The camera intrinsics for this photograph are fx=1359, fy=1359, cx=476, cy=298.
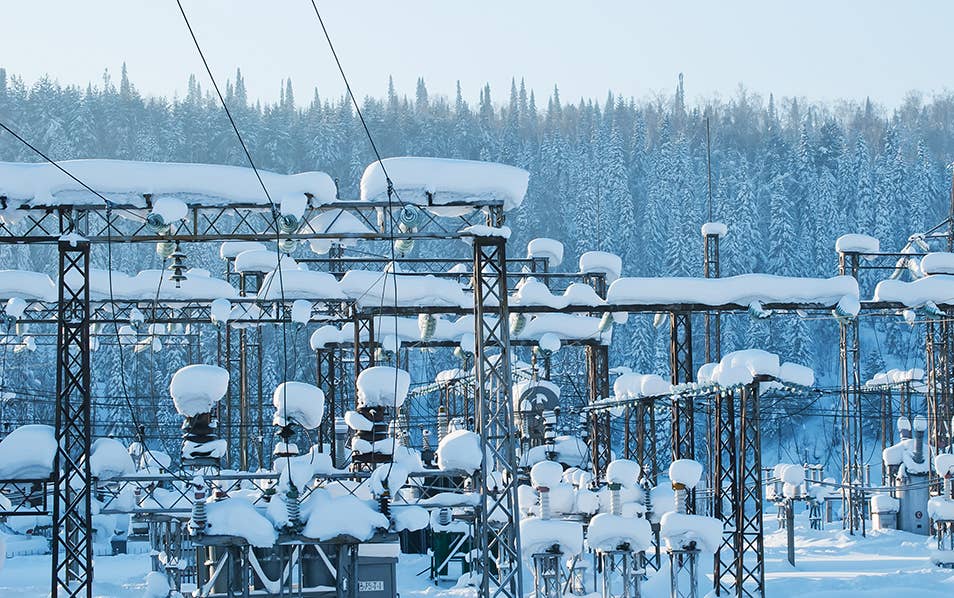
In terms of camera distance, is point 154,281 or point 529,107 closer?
point 154,281

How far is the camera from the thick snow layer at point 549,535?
25.6m

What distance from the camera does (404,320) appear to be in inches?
1444

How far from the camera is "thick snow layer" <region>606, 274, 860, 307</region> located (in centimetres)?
2723

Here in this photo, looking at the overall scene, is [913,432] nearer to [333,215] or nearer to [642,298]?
[642,298]

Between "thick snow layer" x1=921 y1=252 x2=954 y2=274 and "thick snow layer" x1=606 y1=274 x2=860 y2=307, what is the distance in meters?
4.26

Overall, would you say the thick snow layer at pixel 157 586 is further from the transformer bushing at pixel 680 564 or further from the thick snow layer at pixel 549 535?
the transformer bushing at pixel 680 564

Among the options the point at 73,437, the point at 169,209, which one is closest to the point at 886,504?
the point at 73,437

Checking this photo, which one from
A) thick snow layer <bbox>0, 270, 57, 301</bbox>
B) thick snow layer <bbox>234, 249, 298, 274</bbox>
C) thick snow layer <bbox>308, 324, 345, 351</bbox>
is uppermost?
thick snow layer <bbox>234, 249, 298, 274</bbox>

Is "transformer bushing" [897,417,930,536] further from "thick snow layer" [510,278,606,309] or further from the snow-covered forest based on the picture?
the snow-covered forest

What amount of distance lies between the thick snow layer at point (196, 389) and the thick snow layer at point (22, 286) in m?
11.4

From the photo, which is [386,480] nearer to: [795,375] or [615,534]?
[615,534]

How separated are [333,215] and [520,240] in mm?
81441

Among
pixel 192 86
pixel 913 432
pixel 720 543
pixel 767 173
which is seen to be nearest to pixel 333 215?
pixel 720 543

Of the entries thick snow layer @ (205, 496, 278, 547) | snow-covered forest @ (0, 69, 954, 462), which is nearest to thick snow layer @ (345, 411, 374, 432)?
thick snow layer @ (205, 496, 278, 547)
